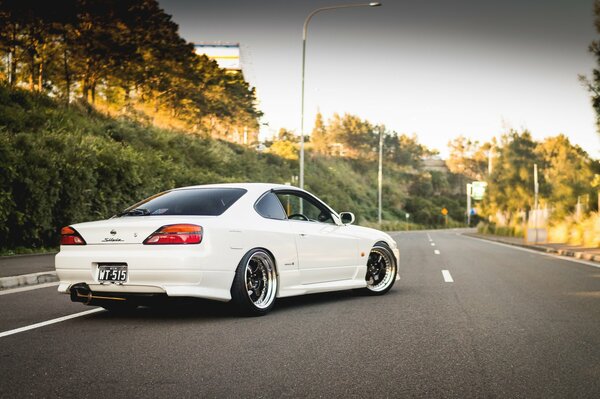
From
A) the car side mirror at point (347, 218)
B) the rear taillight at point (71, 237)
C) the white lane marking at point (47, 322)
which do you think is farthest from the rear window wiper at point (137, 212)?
the car side mirror at point (347, 218)

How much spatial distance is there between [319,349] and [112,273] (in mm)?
2350

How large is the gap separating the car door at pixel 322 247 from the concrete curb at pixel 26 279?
4.74 m

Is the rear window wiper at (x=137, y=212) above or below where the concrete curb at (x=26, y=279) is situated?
above

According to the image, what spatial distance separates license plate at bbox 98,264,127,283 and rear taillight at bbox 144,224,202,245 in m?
0.37

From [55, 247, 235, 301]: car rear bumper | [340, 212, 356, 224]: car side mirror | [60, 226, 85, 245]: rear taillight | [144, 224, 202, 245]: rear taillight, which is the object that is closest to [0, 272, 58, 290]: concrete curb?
[60, 226, 85, 245]: rear taillight

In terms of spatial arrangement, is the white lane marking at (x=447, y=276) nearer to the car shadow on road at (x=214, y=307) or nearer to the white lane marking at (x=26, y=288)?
the car shadow on road at (x=214, y=307)

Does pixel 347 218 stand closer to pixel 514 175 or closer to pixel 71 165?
pixel 71 165

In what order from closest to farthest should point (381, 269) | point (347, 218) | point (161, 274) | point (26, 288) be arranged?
point (161, 274) → point (347, 218) → point (381, 269) → point (26, 288)

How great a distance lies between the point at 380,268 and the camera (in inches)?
363

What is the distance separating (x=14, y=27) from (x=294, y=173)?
39.3m

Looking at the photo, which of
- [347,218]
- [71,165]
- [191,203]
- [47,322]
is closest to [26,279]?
[47,322]

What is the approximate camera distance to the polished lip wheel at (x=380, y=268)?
9078mm

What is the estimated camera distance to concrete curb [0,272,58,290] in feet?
32.3

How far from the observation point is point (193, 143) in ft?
121
